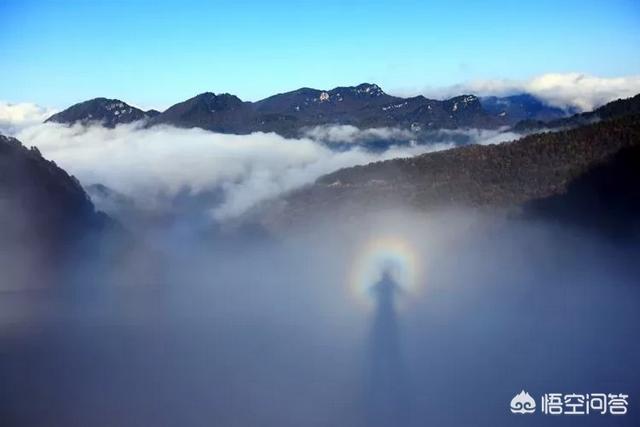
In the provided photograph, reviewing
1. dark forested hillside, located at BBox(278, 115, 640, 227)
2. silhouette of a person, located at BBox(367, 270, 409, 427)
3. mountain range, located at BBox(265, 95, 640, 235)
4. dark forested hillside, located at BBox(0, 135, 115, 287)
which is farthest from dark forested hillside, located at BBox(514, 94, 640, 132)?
dark forested hillside, located at BBox(0, 135, 115, 287)

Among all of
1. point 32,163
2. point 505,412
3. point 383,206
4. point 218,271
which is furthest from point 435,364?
point 383,206

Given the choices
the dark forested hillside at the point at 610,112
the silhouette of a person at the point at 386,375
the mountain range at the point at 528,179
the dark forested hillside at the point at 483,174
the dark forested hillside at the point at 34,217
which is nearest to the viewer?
the silhouette of a person at the point at 386,375

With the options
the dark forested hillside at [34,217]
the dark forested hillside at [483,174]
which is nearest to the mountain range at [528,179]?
the dark forested hillside at [483,174]

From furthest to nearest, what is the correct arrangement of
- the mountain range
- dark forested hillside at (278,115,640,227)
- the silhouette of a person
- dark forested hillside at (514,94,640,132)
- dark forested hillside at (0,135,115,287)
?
dark forested hillside at (514,94,640,132) < dark forested hillside at (278,115,640,227) < the mountain range < dark forested hillside at (0,135,115,287) < the silhouette of a person

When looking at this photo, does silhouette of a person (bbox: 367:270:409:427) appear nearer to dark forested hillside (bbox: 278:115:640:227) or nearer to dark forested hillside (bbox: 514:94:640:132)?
dark forested hillside (bbox: 278:115:640:227)

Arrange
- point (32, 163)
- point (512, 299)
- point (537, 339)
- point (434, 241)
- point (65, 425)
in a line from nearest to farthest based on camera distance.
Result: point (65, 425) < point (537, 339) < point (32, 163) < point (512, 299) < point (434, 241)

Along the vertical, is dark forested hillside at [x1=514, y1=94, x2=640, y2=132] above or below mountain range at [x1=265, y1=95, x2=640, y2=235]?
above

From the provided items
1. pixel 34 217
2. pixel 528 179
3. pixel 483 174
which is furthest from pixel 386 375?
pixel 483 174

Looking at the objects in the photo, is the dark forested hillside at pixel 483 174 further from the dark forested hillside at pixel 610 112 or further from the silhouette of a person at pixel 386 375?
the silhouette of a person at pixel 386 375

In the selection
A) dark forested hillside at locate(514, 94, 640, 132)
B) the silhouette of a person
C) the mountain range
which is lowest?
the silhouette of a person

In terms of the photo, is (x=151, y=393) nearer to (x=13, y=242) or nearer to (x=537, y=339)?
(x=13, y=242)

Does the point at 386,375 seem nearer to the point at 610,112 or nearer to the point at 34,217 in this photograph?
the point at 34,217
